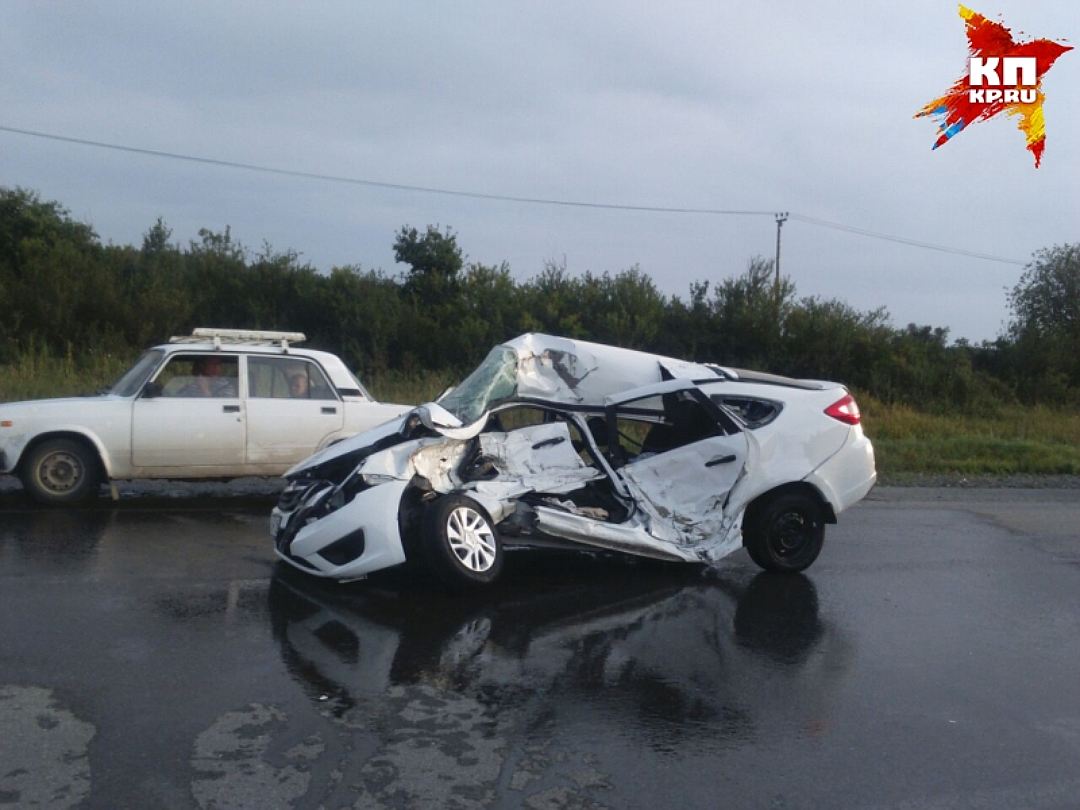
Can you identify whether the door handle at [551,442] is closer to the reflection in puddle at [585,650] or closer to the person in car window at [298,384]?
the reflection in puddle at [585,650]

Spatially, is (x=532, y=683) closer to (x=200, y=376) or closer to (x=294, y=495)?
(x=294, y=495)

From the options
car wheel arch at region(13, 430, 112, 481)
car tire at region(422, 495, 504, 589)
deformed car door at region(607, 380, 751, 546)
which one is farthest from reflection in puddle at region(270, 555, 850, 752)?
car wheel arch at region(13, 430, 112, 481)

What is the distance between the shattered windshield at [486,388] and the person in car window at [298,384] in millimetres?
3361

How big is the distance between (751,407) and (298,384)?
5.11 m

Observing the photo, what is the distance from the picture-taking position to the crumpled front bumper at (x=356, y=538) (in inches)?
279

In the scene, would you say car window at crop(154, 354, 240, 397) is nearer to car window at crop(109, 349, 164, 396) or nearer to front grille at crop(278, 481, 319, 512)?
car window at crop(109, 349, 164, 396)

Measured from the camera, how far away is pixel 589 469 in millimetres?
8352

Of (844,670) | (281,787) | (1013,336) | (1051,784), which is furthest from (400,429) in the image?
(1013,336)

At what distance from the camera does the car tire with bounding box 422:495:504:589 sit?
720cm

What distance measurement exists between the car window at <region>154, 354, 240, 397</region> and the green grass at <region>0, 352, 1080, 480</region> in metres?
7.90

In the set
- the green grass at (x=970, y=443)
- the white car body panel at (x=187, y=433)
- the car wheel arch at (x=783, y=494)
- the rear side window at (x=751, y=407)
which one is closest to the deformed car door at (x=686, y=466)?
the rear side window at (x=751, y=407)

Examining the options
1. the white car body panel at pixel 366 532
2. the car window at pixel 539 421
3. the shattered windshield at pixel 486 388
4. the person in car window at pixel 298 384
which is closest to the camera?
the white car body panel at pixel 366 532

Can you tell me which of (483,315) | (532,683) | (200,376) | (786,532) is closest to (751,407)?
(786,532)

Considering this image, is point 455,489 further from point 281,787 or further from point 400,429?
point 281,787
